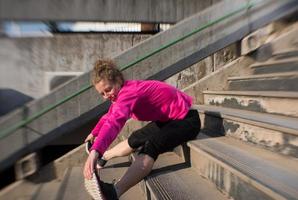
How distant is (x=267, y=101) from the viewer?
10.6 ft

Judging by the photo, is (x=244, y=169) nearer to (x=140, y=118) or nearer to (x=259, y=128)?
(x=259, y=128)

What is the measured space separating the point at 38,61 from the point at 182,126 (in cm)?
339

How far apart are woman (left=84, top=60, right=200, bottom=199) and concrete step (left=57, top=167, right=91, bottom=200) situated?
0.56m

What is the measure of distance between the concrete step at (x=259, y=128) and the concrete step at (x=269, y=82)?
1.21 ft

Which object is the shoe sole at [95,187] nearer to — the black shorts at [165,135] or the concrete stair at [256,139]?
the black shorts at [165,135]

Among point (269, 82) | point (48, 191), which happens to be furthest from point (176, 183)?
point (48, 191)

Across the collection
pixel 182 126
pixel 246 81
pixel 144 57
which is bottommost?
pixel 182 126

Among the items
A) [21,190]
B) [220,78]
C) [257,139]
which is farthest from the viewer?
[220,78]

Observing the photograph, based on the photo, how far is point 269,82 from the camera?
3.65m

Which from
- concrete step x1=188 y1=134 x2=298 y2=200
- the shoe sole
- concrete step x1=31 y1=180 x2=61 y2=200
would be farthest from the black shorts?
concrete step x1=31 y1=180 x2=61 y2=200

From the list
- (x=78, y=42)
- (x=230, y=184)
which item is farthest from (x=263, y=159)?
(x=78, y=42)

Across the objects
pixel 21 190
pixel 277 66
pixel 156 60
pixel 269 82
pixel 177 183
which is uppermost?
pixel 156 60

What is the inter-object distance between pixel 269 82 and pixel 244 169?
1.73m

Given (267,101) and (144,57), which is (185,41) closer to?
(144,57)
